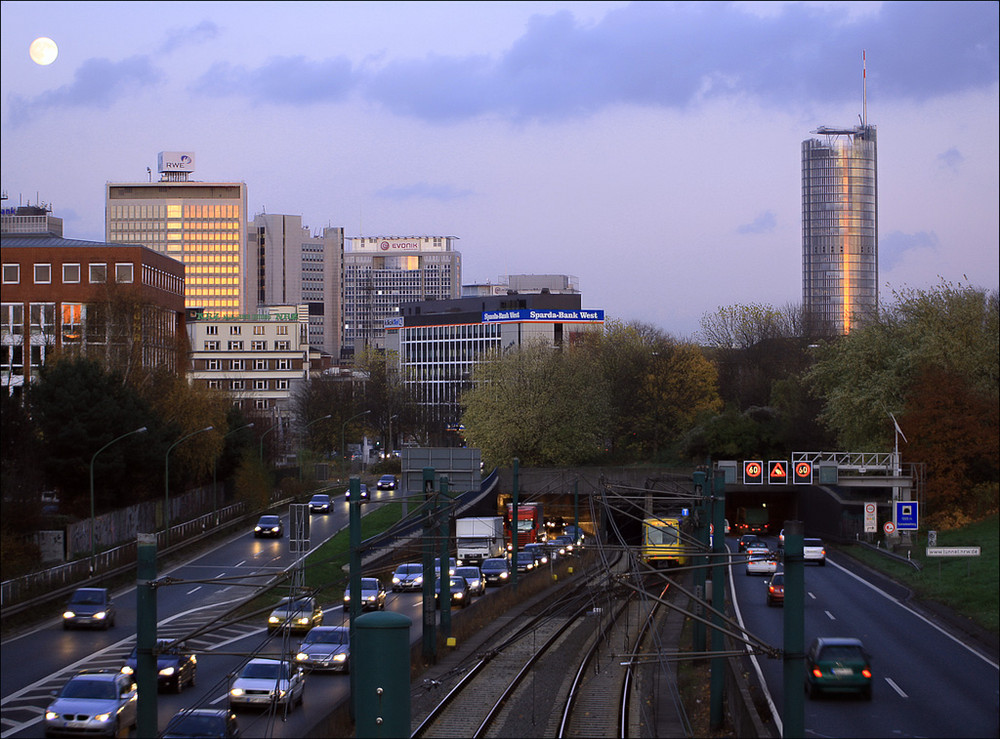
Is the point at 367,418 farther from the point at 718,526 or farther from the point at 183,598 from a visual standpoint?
the point at 718,526

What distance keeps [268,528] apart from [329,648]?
3395cm

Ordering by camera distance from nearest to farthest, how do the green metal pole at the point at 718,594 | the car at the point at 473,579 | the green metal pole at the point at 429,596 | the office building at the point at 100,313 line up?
the green metal pole at the point at 718,594
the green metal pole at the point at 429,596
the car at the point at 473,579
the office building at the point at 100,313

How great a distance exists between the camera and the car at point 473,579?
1841 inches

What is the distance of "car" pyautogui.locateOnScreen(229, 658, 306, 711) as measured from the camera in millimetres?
23406

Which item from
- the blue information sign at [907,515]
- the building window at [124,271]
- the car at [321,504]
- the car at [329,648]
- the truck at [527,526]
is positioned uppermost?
the building window at [124,271]

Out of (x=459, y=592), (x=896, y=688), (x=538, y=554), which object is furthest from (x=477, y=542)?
(x=896, y=688)

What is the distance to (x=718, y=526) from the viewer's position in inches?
928

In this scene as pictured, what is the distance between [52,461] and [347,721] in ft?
102

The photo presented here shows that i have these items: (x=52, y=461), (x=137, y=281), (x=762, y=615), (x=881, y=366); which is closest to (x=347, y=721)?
(x=762, y=615)

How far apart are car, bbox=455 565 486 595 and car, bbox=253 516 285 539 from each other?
55.6 ft

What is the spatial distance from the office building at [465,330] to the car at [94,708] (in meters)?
112

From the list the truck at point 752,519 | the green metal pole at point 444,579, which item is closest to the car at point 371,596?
the green metal pole at point 444,579

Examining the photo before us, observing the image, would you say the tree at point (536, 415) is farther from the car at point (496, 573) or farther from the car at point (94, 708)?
the car at point (94, 708)

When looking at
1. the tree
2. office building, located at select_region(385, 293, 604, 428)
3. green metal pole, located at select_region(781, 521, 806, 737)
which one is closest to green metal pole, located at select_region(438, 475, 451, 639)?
green metal pole, located at select_region(781, 521, 806, 737)
